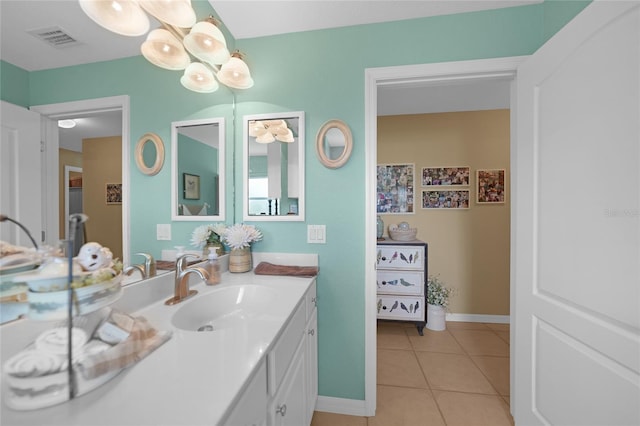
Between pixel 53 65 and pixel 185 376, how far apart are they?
908mm

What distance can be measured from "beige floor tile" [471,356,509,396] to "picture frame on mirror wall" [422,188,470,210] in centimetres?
150

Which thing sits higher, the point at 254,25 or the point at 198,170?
the point at 254,25

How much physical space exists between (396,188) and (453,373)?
6.09 ft

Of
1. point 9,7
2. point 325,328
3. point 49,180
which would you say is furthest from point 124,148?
point 325,328

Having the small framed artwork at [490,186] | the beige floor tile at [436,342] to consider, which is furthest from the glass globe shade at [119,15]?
the small framed artwork at [490,186]

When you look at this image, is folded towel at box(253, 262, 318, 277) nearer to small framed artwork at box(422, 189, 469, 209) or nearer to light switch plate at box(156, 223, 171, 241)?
light switch plate at box(156, 223, 171, 241)

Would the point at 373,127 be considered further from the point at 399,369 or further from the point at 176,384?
the point at 399,369

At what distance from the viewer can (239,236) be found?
148 centimetres

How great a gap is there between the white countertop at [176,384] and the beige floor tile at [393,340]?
1884 mm

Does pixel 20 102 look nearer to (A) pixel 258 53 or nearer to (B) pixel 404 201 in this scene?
(A) pixel 258 53

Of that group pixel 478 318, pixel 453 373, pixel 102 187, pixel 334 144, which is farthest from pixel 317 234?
pixel 478 318

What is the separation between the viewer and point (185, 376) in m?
0.56

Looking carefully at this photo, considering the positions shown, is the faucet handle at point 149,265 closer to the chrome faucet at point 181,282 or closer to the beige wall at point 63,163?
the chrome faucet at point 181,282

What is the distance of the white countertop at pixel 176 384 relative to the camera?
1.48ft
